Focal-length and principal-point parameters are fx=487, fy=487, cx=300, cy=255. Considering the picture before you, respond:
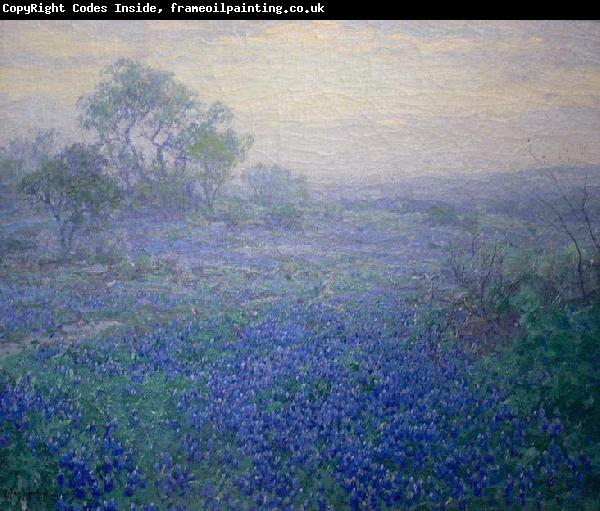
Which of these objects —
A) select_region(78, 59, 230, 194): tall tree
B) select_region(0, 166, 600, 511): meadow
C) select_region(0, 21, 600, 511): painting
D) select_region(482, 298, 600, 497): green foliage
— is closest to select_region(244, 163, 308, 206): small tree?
select_region(0, 21, 600, 511): painting

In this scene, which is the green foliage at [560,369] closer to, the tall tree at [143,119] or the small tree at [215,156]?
the small tree at [215,156]

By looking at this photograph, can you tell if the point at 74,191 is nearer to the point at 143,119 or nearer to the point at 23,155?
the point at 23,155

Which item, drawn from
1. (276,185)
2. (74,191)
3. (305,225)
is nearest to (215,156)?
(276,185)

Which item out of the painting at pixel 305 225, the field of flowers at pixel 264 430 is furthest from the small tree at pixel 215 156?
the field of flowers at pixel 264 430

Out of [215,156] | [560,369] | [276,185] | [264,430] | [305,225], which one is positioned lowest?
[264,430]
